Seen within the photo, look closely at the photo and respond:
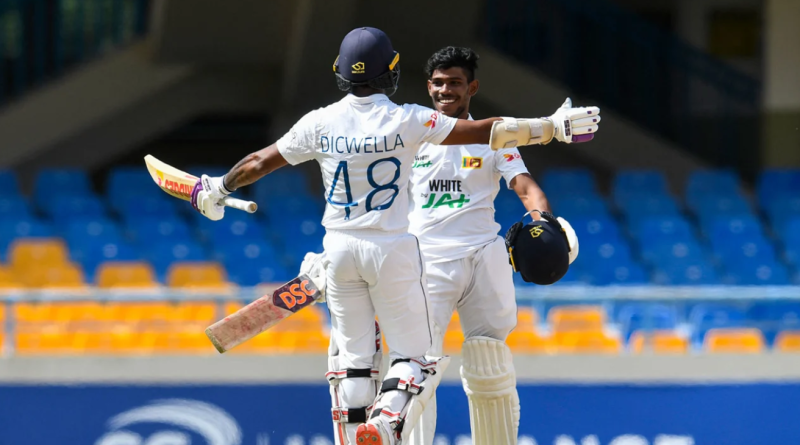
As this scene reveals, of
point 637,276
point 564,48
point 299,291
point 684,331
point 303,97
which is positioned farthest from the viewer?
point 564,48

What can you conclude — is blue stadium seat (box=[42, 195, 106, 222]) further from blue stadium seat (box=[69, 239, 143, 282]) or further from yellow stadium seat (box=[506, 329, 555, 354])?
yellow stadium seat (box=[506, 329, 555, 354])

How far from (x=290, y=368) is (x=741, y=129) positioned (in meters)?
8.85

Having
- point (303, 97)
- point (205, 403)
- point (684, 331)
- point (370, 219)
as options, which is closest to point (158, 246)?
point (303, 97)

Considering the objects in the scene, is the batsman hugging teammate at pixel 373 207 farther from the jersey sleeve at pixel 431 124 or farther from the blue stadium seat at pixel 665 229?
the blue stadium seat at pixel 665 229

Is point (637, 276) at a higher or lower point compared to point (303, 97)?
lower

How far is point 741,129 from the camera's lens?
46.2ft

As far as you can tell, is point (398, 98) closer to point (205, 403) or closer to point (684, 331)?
point (684, 331)

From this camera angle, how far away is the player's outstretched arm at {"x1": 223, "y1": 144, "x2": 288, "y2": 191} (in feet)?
16.5

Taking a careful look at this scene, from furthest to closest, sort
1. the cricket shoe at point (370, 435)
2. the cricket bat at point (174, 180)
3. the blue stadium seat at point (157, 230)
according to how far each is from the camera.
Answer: the blue stadium seat at point (157, 230), the cricket bat at point (174, 180), the cricket shoe at point (370, 435)

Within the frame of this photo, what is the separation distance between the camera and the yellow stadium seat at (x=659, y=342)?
8164 mm

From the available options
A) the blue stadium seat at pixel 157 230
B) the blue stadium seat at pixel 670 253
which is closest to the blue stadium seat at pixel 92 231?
the blue stadium seat at pixel 157 230

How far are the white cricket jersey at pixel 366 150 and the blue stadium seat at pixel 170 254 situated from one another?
6277 millimetres

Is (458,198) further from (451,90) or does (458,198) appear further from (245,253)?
(245,253)

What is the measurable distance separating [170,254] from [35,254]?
1255mm
